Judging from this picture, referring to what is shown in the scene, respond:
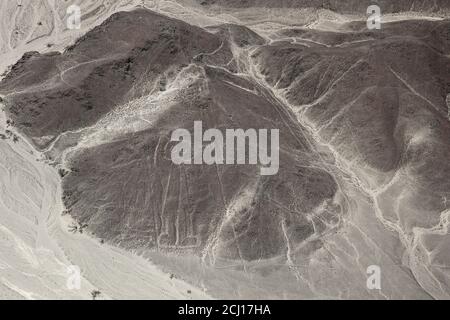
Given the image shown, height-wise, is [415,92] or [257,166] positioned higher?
[415,92]

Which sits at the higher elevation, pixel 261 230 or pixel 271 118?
pixel 271 118

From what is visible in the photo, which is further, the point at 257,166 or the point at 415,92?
the point at 415,92

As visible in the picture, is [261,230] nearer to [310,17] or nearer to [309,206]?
[309,206]

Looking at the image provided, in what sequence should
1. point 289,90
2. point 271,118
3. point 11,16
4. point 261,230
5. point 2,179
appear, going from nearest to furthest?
1. point 261,230
2. point 2,179
3. point 271,118
4. point 289,90
5. point 11,16

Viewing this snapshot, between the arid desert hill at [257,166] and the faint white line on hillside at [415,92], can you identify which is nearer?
the arid desert hill at [257,166]

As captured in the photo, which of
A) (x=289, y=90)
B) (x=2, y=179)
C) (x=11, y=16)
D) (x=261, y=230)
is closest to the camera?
(x=261, y=230)

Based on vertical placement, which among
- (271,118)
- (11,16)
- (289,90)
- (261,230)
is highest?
(11,16)

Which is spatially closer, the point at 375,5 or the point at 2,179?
the point at 2,179

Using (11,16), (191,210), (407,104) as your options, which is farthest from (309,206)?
(11,16)

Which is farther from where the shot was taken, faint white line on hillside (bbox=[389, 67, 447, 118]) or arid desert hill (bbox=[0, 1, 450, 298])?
faint white line on hillside (bbox=[389, 67, 447, 118])
